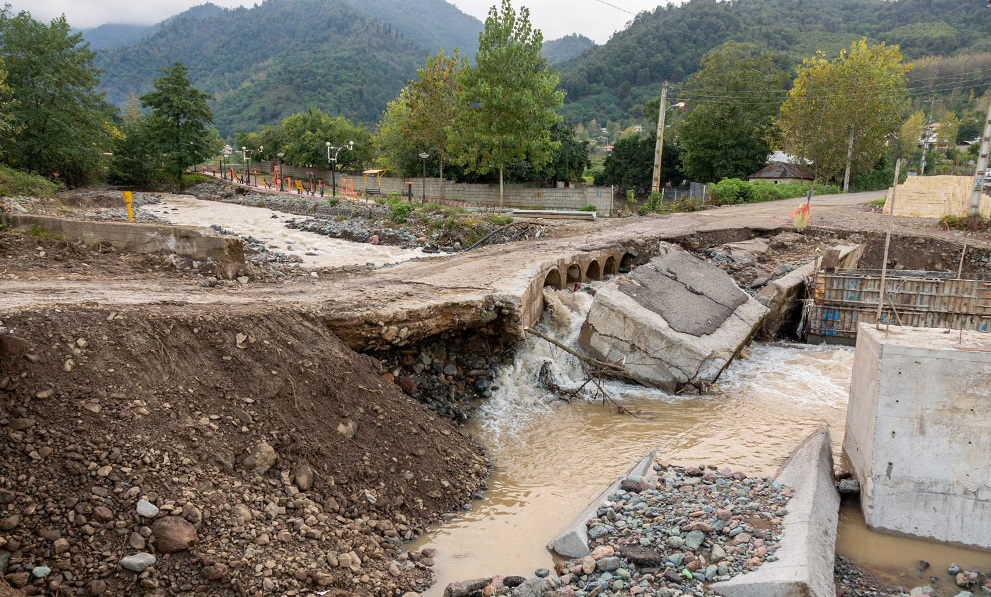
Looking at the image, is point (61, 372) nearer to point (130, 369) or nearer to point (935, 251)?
point (130, 369)

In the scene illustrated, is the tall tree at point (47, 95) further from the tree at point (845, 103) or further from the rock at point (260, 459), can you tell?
the tree at point (845, 103)

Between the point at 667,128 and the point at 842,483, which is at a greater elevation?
the point at 667,128

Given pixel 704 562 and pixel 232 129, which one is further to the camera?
pixel 232 129

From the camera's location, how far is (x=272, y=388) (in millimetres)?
6781

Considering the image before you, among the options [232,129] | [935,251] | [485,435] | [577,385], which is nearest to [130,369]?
[485,435]

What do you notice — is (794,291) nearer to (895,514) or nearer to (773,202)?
(895,514)

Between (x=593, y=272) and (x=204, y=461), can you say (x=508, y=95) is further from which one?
(x=204, y=461)

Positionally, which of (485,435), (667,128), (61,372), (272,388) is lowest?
(485,435)

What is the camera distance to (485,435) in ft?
30.2

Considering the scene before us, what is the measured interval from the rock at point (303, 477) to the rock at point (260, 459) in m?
0.25

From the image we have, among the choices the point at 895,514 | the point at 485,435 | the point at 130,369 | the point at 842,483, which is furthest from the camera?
the point at 485,435

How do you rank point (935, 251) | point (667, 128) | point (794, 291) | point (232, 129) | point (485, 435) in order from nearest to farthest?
1. point (485, 435)
2. point (794, 291)
3. point (935, 251)
4. point (667, 128)
5. point (232, 129)

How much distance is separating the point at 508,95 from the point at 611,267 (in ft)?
40.1

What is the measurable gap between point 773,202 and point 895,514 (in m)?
28.8
